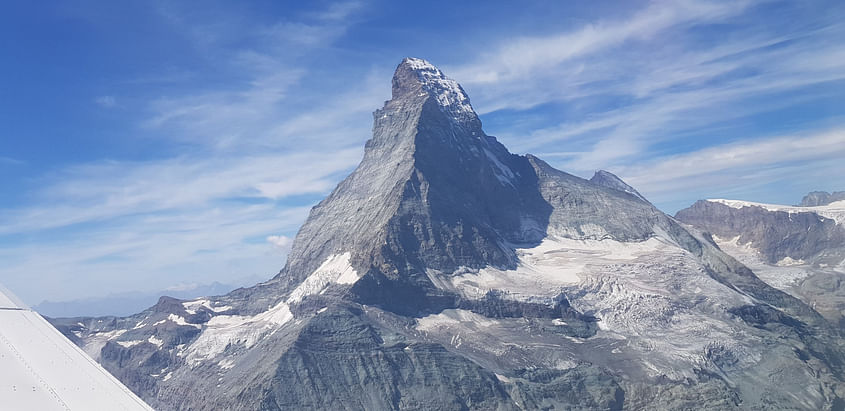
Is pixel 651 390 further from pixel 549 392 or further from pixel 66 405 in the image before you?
pixel 66 405

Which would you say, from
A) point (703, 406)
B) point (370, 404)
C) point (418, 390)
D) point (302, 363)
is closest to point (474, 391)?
point (418, 390)

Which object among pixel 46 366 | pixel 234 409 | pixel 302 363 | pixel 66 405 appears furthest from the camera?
pixel 302 363

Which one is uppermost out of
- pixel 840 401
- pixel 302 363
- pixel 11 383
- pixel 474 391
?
pixel 11 383

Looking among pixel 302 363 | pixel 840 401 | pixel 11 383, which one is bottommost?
pixel 840 401

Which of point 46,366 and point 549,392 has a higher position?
point 46,366

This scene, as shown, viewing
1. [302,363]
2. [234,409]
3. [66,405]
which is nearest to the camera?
[66,405]

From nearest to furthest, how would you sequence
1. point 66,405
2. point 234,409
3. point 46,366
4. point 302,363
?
point 66,405, point 46,366, point 234,409, point 302,363

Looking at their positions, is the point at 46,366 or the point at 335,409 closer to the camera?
the point at 46,366

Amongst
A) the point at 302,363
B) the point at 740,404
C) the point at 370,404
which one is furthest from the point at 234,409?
the point at 740,404

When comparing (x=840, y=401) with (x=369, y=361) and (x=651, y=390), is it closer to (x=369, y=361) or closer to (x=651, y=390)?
(x=651, y=390)
